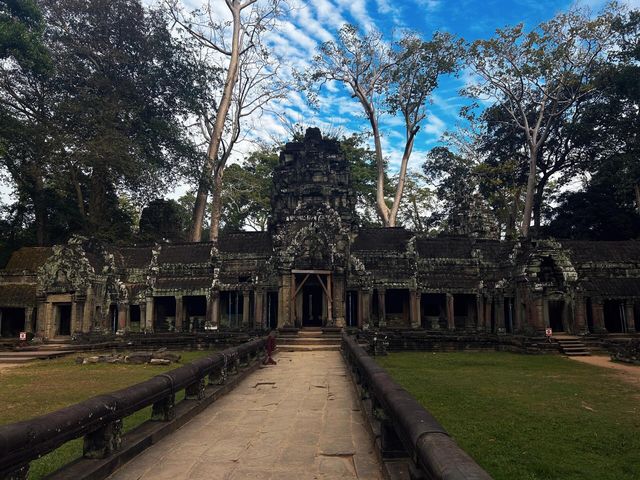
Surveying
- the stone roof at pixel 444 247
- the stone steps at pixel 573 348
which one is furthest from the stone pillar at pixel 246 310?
the stone steps at pixel 573 348

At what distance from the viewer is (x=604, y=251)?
1147 inches

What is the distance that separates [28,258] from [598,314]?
3494 centimetres

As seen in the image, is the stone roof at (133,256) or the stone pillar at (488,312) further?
the stone roof at (133,256)

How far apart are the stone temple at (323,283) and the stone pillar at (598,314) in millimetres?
56

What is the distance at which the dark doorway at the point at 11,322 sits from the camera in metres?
29.4

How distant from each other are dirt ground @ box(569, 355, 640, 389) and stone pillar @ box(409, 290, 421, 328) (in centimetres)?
905

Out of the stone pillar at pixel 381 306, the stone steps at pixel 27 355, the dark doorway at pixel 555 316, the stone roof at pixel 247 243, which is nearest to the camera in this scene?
the stone steps at pixel 27 355

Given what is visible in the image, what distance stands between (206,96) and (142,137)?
22.6 ft

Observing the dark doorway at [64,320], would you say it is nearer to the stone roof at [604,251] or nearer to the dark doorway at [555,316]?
the dark doorway at [555,316]

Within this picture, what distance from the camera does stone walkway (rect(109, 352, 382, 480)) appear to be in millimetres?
4863

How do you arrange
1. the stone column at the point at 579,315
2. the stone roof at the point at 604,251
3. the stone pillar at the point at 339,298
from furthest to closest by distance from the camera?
the stone roof at the point at 604,251
the stone column at the point at 579,315
the stone pillar at the point at 339,298

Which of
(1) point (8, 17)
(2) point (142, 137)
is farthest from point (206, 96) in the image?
(1) point (8, 17)

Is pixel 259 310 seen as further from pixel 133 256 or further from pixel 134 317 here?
pixel 133 256

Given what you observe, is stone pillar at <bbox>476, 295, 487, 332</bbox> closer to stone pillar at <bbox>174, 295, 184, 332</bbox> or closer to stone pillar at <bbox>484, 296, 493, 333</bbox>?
stone pillar at <bbox>484, 296, 493, 333</bbox>
